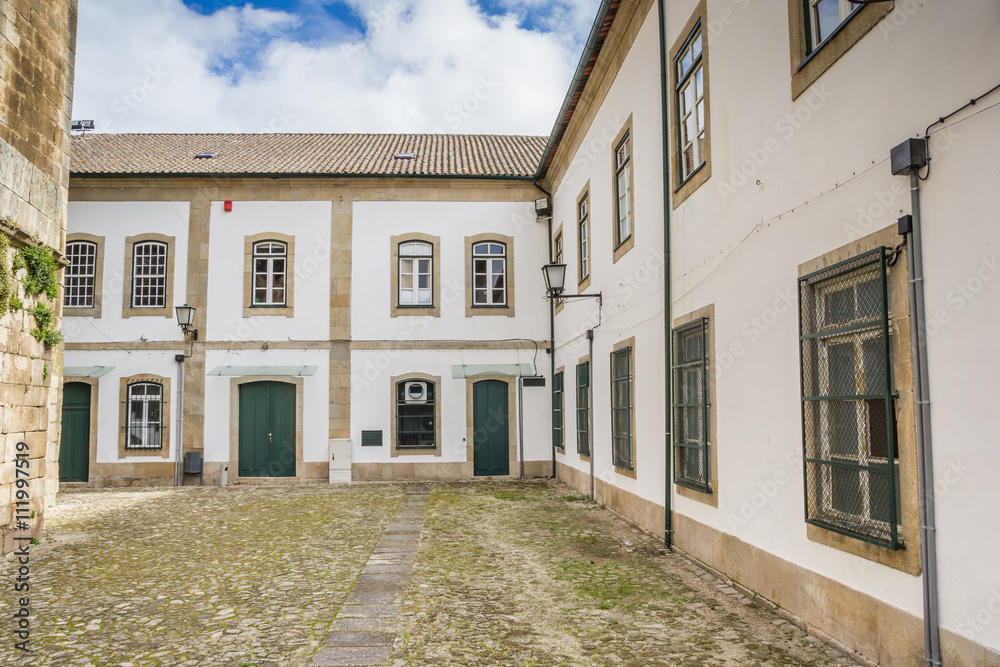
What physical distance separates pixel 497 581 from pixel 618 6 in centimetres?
682

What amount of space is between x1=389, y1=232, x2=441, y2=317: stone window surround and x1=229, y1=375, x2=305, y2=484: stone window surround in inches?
95.1

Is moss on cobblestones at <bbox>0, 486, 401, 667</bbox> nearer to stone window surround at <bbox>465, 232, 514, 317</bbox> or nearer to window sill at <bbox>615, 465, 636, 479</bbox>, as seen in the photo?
window sill at <bbox>615, 465, 636, 479</bbox>

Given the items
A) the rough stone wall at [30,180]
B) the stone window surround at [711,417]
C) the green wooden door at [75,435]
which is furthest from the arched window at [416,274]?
the stone window surround at [711,417]

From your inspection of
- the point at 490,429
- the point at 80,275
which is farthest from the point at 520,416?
the point at 80,275

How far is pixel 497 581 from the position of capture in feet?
20.8

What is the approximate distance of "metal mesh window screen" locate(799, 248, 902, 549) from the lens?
401 centimetres

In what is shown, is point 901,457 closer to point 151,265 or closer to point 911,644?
point 911,644

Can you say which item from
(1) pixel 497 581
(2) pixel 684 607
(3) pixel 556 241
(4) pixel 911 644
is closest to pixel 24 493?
(1) pixel 497 581

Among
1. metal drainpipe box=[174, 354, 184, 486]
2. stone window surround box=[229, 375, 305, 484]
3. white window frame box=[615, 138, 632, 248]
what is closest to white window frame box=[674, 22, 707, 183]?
white window frame box=[615, 138, 632, 248]

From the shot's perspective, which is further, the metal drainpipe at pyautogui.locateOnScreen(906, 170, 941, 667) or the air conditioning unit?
the air conditioning unit

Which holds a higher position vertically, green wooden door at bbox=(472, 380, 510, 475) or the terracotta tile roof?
the terracotta tile roof

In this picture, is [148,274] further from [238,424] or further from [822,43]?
[822,43]

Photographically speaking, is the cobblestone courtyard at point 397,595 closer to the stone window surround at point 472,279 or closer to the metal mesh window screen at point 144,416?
the metal mesh window screen at point 144,416

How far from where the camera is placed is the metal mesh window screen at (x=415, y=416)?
15.2m
